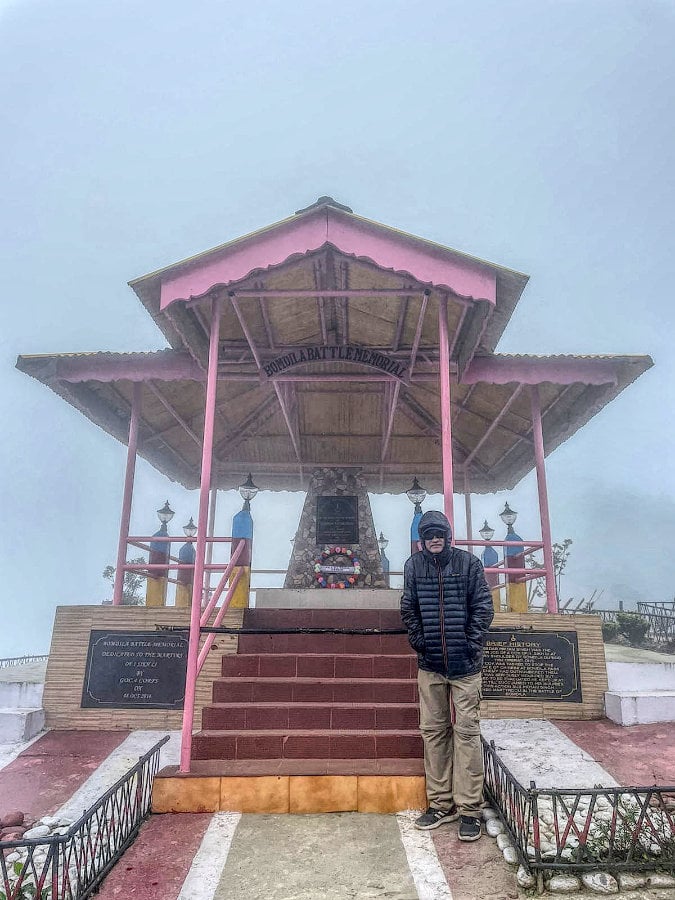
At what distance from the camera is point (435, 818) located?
11.9ft

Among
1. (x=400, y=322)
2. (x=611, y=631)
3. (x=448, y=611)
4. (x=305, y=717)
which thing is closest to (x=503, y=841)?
(x=448, y=611)

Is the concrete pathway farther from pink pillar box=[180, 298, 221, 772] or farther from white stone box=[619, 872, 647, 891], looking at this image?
white stone box=[619, 872, 647, 891]

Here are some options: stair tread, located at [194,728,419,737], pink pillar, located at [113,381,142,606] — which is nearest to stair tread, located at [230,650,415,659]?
stair tread, located at [194,728,419,737]

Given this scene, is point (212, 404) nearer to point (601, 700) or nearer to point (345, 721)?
point (345, 721)

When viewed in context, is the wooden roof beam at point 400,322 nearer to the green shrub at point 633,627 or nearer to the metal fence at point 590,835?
the metal fence at point 590,835

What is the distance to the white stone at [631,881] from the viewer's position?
9.18ft

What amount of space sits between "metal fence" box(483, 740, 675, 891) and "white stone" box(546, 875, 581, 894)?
0.04m

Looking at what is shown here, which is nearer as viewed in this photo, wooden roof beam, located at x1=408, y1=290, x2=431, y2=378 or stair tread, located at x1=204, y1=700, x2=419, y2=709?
stair tread, located at x1=204, y1=700, x2=419, y2=709

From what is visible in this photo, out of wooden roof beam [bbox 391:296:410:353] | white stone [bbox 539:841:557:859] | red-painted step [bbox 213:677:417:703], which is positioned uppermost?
wooden roof beam [bbox 391:296:410:353]

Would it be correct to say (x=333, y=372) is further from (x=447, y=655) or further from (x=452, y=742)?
(x=452, y=742)

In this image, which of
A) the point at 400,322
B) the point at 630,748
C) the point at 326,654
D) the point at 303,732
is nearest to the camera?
the point at 303,732

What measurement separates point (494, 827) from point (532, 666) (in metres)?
2.73

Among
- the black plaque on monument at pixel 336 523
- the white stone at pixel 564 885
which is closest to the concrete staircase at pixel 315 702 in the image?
the white stone at pixel 564 885

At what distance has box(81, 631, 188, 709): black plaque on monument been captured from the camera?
582 cm
